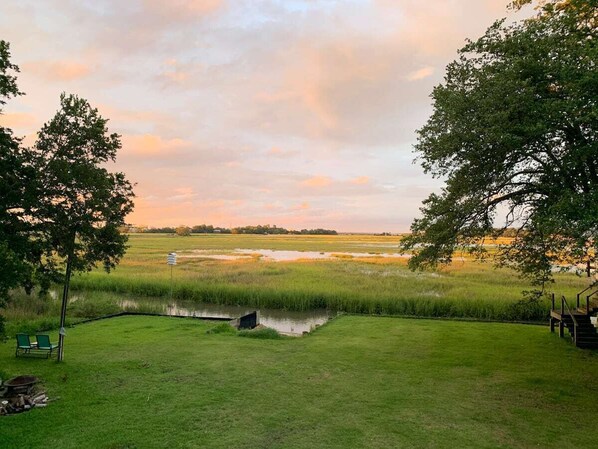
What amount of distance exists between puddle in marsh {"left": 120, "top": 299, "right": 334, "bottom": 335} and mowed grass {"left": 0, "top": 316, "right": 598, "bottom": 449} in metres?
5.99

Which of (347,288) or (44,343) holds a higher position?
(44,343)

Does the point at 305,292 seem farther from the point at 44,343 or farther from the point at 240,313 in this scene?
the point at 44,343

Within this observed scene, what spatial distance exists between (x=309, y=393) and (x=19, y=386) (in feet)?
16.3

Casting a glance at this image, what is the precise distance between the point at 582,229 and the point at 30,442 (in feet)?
27.1

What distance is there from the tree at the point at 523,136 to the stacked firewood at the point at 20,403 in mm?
7979

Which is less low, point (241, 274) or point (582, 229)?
point (582, 229)

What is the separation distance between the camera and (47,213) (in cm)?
798

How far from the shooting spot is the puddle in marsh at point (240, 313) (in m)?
18.2

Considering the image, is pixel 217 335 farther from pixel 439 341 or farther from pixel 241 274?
pixel 241 274

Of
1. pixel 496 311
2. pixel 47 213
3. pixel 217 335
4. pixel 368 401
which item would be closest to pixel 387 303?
pixel 496 311

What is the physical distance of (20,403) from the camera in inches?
256

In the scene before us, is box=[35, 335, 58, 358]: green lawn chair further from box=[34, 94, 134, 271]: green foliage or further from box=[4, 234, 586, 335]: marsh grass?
box=[4, 234, 586, 335]: marsh grass

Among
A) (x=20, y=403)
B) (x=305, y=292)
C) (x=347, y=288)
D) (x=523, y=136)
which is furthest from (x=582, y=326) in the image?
(x=20, y=403)

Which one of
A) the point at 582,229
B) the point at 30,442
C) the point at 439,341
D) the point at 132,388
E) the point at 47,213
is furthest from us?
the point at 439,341
